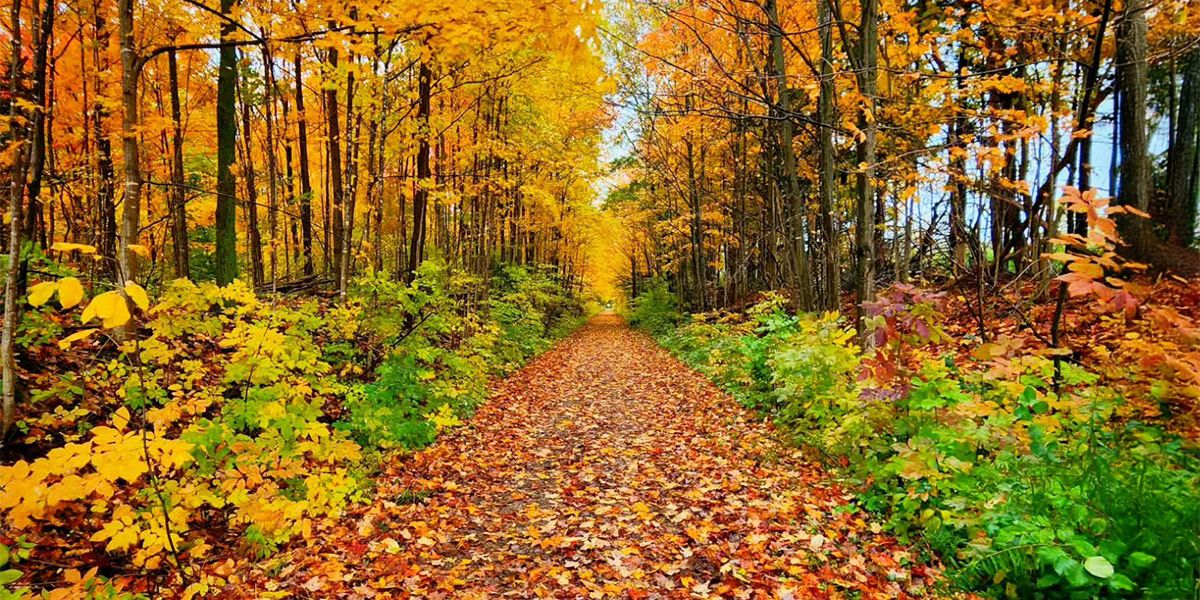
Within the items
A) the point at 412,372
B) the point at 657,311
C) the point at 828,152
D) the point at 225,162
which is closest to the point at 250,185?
the point at 225,162

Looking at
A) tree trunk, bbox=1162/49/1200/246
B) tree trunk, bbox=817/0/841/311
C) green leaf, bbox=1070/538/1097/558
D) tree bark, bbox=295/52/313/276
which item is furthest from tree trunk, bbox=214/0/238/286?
tree trunk, bbox=1162/49/1200/246

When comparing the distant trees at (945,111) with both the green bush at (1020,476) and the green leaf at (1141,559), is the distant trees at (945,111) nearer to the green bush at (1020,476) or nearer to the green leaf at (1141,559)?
the green bush at (1020,476)

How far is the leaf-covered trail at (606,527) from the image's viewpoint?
3.35 m

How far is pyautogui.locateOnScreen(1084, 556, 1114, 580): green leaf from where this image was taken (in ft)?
7.04

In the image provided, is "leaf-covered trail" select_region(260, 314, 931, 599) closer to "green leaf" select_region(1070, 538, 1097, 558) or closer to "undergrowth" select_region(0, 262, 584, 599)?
"undergrowth" select_region(0, 262, 584, 599)

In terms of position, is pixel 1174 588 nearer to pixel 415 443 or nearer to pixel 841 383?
pixel 841 383

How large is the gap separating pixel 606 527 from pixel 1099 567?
3015 mm

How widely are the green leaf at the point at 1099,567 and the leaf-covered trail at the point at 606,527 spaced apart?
1.06 meters

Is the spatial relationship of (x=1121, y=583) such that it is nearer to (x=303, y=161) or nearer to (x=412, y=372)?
(x=412, y=372)

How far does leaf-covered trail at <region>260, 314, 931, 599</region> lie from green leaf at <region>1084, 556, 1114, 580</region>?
1.06 metres

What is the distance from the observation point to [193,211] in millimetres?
12945

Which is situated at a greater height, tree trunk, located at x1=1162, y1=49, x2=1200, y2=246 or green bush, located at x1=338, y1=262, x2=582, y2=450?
tree trunk, located at x1=1162, y1=49, x2=1200, y2=246

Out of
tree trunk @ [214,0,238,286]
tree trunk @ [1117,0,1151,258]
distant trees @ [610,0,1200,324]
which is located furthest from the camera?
tree trunk @ [214,0,238,286]

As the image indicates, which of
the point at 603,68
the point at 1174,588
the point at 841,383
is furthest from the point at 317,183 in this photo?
the point at 1174,588
